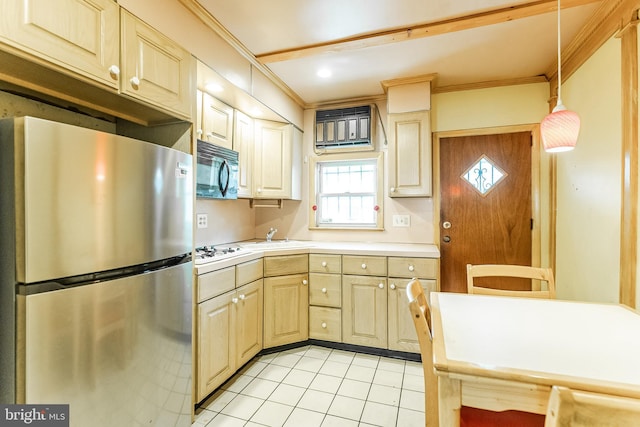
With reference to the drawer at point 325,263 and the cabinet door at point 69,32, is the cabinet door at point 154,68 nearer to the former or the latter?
the cabinet door at point 69,32

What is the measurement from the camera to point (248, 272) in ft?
7.47

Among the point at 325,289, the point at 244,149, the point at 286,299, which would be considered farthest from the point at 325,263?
the point at 244,149

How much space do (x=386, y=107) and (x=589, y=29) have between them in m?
1.56

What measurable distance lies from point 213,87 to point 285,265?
1.50 m

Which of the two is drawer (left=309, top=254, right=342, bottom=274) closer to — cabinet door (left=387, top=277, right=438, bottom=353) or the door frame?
cabinet door (left=387, top=277, right=438, bottom=353)

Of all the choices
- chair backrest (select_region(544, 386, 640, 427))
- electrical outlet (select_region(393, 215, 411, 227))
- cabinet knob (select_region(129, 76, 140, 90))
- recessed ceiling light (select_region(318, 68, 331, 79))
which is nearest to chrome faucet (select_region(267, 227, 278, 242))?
electrical outlet (select_region(393, 215, 411, 227))

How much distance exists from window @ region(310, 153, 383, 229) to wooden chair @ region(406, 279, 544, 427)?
6.32 ft

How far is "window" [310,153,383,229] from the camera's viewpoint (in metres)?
3.18

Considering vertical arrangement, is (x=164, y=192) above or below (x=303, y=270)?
above

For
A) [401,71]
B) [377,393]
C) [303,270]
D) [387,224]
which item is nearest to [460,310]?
[377,393]

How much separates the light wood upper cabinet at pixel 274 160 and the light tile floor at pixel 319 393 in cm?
150

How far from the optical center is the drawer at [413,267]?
2.41 m

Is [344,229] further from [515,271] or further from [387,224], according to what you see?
[515,271]

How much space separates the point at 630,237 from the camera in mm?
1645
